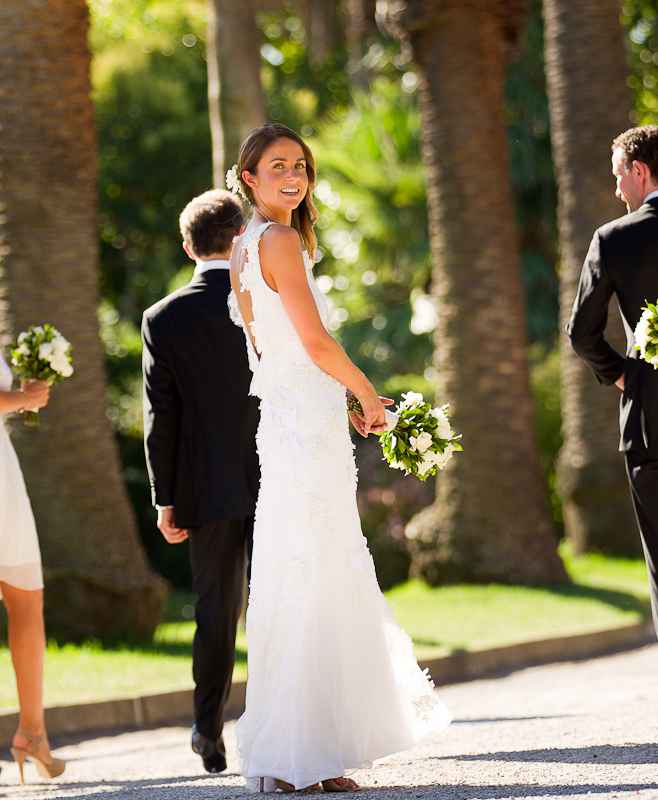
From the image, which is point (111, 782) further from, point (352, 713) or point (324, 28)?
point (324, 28)

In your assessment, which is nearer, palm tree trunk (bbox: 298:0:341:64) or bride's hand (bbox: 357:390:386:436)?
bride's hand (bbox: 357:390:386:436)

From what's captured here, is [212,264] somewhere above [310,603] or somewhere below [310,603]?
above

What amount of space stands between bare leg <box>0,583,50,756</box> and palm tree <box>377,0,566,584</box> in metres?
7.73

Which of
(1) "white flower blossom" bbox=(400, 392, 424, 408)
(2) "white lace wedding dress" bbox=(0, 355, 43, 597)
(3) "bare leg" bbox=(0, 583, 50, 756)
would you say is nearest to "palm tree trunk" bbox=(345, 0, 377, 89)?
(2) "white lace wedding dress" bbox=(0, 355, 43, 597)

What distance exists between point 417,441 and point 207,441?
1.37 m

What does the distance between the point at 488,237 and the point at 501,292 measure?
1.65 feet

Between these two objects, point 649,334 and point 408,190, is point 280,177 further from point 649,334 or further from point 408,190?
point 408,190

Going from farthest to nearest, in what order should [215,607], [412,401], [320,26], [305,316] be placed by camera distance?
1. [320,26]
2. [215,607]
3. [412,401]
4. [305,316]

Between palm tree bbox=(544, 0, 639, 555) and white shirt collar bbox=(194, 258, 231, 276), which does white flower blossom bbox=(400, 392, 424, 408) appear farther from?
palm tree bbox=(544, 0, 639, 555)

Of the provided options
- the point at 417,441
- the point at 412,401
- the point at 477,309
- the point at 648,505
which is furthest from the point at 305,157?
the point at 477,309

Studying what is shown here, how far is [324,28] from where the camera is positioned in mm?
33406

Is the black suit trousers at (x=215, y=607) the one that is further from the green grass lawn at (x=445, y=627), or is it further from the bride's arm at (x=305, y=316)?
the green grass lawn at (x=445, y=627)

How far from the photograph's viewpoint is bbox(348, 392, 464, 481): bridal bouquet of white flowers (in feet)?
18.9

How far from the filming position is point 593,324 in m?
6.34
